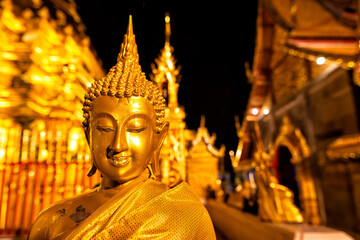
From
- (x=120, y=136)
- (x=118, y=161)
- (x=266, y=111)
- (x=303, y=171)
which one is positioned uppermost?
(x=266, y=111)

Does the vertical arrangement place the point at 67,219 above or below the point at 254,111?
below

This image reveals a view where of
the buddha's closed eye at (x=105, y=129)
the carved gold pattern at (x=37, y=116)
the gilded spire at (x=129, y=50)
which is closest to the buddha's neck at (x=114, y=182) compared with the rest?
the buddha's closed eye at (x=105, y=129)

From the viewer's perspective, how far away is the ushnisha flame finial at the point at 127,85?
1.05m

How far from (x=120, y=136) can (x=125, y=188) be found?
24 centimetres

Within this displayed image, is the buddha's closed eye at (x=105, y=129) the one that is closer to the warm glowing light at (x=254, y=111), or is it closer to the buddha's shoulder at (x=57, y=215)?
the buddha's shoulder at (x=57, y=215)

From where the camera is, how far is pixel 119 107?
1019mm

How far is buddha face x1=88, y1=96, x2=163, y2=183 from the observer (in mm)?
992

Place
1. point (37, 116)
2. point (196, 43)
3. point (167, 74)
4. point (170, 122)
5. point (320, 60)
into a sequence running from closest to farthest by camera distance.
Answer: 1. point (170, 122)
2. point (167, 74)
3. point (37, 116)
4. point (196, 43)
5. point (320, 60)

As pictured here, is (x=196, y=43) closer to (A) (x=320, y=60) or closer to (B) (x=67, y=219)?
(A) (x=320, y=60)

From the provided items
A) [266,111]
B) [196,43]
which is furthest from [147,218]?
[266,111]

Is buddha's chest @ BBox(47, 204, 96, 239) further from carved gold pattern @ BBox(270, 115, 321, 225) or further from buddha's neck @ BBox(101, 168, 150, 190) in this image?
carved gold pattern @ BBox(270, 115, 321, 225)

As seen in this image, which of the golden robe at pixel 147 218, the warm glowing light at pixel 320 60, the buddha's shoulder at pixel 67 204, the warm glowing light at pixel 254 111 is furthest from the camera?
the warm glowing light at pixel 254 111

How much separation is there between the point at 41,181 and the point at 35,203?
299mm

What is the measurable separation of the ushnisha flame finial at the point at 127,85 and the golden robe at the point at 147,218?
0.37 metres
